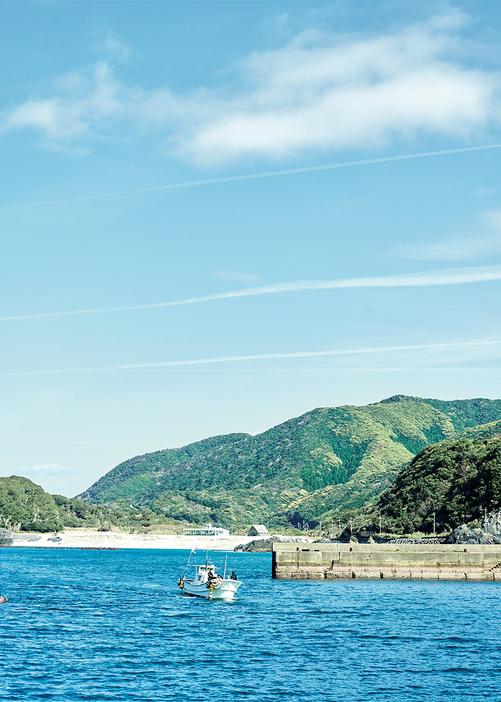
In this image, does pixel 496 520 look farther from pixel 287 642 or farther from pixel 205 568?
pixel 287 642

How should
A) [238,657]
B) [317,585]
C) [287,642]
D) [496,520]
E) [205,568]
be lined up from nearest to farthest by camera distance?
[238,657], [287,642], [205,568], [317,585], [496,520]

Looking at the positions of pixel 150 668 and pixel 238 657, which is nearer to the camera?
pixel 150 668

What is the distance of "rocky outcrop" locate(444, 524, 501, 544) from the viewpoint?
500ft

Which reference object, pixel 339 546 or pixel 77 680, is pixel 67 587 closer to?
pixel 339 546

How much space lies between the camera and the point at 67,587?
11100 cm

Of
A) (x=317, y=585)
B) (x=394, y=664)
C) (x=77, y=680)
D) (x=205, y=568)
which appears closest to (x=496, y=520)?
(x=317, y=585)

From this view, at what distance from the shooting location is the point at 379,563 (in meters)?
112

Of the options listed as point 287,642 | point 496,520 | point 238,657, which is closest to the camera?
point 238,657

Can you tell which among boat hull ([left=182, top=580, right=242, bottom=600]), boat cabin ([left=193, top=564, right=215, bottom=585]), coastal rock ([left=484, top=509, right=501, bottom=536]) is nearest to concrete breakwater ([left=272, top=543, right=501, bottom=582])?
boat cabin ([left=193, top=564, right=215, bottom=585])

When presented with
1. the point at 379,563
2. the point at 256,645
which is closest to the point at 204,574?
the point at 379,563

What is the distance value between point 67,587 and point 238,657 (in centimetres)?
6363

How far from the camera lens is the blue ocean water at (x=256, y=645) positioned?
44688mm

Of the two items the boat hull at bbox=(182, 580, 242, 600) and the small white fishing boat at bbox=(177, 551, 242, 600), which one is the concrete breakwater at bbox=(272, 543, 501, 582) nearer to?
the small white fishing boat at bbox=(177, 551, 242, 600)

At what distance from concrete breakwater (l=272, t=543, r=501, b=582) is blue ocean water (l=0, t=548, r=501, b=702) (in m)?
8.30
